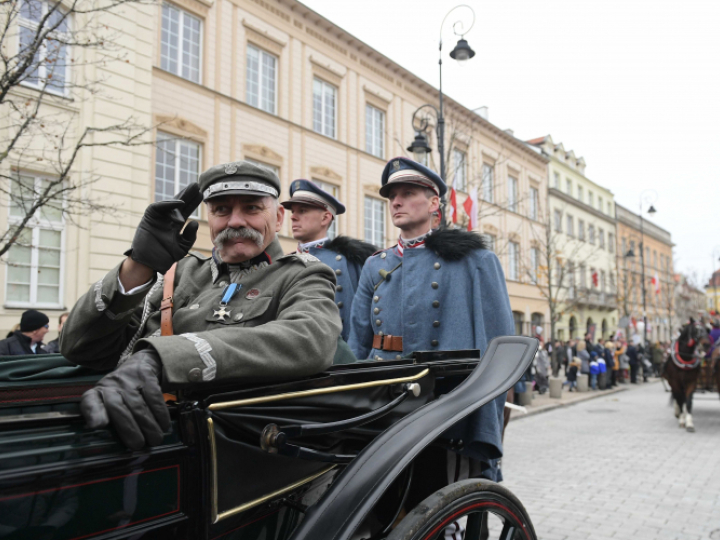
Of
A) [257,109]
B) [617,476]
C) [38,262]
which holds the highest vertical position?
[257,109]

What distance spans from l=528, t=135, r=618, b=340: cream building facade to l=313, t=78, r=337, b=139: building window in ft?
61.6

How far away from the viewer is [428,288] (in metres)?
Result: 3.15

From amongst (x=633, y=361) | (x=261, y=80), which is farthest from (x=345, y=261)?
(x=633, y=361)

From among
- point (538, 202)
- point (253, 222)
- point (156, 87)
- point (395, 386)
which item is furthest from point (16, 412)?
point (538, 202)

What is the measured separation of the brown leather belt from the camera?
124 inches

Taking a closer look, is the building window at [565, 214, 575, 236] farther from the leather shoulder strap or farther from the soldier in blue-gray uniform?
the leather shoulder strap

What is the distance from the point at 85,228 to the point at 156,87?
4724 mm

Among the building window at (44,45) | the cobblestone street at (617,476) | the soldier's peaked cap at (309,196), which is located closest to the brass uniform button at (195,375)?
the soldier's peaked cap at (309,196)

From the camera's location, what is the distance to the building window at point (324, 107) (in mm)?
18812

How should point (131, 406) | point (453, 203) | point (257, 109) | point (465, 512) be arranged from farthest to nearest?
point (257, 109), point (453, 203), point (465, 512), point (131, 406)

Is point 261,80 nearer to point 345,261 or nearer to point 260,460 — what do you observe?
point 345,261

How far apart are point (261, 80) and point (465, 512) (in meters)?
16.6

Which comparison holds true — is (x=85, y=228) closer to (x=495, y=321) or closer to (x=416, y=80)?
(x=495, y=321)

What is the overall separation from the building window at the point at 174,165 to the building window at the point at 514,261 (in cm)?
1896
